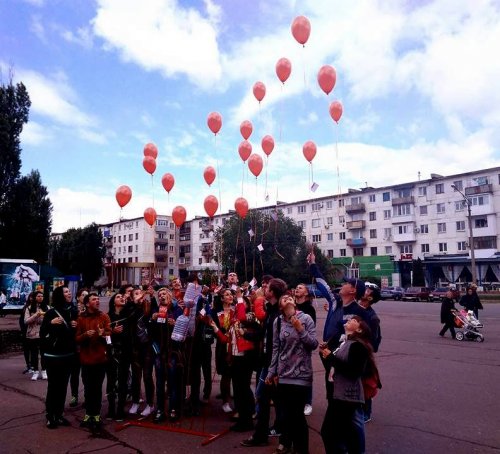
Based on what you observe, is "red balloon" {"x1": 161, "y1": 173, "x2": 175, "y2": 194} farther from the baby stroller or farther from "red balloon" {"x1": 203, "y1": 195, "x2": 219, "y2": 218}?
the baby stroller

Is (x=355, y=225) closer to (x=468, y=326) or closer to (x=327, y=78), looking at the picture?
(x=468, y=326)

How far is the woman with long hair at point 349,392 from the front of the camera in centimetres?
393

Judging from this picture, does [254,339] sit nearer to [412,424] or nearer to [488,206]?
[412,424]

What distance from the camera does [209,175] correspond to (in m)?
13.9

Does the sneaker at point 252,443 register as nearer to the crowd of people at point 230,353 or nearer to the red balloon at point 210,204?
the crowd of people at point 230,353

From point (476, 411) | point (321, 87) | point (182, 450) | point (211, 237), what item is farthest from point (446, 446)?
point (211, 237)

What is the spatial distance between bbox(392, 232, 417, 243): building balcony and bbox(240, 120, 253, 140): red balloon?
45182 mm

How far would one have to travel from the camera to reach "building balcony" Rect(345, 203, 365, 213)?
5866 cm

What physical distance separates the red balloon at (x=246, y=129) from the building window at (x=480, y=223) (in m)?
43.3

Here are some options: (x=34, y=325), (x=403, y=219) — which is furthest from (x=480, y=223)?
(x=34, y=325)

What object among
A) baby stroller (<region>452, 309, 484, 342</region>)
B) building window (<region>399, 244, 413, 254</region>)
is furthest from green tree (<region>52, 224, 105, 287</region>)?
baby stroller (<region>452, 309, 484, 342</region>)

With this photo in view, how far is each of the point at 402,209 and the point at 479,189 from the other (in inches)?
368

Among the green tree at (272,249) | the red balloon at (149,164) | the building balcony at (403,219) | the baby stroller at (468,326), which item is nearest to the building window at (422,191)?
the building balcony at (403,219)

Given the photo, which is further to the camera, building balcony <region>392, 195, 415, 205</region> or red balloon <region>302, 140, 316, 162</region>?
building balcony <region>392, 195, 415, 205</region>
